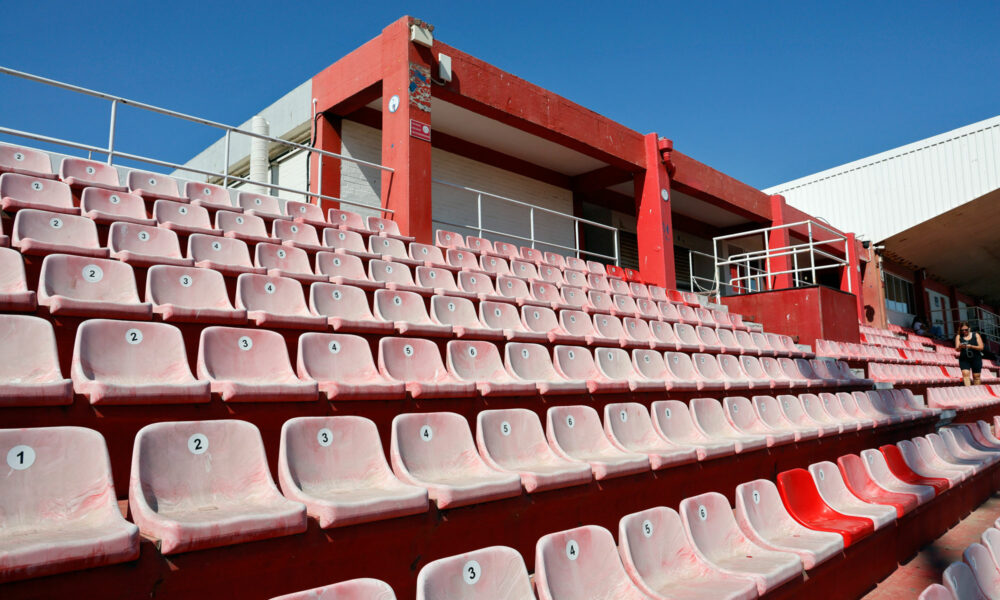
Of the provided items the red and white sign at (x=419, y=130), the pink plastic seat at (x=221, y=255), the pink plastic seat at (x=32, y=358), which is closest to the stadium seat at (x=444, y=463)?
the pink plastic seat at (x=32, y=358)

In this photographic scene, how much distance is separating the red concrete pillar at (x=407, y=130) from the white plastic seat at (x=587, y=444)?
11.3 ft

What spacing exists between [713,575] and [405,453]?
0.95 m

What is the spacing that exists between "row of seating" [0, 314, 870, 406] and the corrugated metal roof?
13280 millimetres

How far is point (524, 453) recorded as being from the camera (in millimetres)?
2197

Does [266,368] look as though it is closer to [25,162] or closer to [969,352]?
[25,162]

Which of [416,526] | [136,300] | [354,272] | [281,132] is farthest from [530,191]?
[416,526]

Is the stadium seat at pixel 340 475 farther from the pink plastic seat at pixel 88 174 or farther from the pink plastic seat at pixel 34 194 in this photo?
the pink plastic seat at pixel 88 174

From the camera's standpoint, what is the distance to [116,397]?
1.64 metres

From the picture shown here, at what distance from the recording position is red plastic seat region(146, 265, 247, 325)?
235 cm

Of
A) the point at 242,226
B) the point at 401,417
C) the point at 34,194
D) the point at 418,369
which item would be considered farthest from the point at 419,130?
the point at 401,417

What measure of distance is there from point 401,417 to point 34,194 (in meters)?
2.73

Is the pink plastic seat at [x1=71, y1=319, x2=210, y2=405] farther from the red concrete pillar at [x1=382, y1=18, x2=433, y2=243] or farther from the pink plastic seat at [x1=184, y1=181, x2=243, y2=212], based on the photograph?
the red concrete pillar at [x1=382, y1=18, x2=433, y2=243]

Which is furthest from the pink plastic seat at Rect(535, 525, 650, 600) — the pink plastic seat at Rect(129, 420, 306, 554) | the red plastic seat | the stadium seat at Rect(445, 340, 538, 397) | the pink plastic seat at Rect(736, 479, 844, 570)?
the red plastic seat

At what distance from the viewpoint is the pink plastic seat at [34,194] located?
310cm
